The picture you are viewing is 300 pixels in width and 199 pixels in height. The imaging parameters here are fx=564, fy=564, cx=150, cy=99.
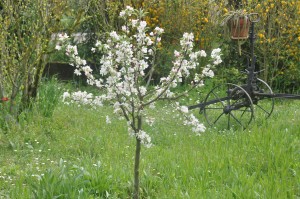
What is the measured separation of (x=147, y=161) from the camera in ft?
18.4

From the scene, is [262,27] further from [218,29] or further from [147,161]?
[147,161]

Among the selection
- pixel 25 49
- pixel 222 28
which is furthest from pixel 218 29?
pixel 25 49

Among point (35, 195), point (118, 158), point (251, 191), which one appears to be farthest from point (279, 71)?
point (35, 195)

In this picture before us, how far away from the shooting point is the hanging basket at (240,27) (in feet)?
26.6

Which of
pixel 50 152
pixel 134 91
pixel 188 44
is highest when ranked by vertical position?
pixel 188 44

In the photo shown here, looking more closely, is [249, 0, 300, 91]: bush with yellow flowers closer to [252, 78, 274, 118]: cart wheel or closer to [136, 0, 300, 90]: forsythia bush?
[136, 0, 300, 90]: forsythia bush

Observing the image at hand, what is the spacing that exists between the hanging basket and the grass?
1.30m

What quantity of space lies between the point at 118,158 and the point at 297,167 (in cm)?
182

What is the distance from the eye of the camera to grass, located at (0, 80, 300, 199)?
4520mm

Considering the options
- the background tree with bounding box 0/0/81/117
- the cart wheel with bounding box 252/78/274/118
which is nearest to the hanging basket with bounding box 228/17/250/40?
the cart wheel with bounding box 252/78/274/118

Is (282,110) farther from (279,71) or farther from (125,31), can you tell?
(125,31)

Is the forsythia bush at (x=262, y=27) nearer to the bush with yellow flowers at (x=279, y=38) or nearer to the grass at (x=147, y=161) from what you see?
the bush with yellow flowers at (x=279, y=38)

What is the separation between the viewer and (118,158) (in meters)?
5.86

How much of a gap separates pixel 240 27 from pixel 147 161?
3324 millimetres
